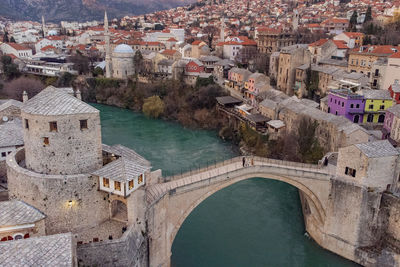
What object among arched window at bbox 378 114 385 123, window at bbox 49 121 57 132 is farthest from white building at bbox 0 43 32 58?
arched window at bbox 378 114 385 123

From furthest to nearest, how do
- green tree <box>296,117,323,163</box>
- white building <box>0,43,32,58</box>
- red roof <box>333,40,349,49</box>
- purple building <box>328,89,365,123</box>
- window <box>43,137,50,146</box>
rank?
white building <box>0,43,32,58</box>
red roof <box>333,40,349,49</box>
purple building <box>328,89,365,123</box>
green tree <box>296,117,323,163</box>
window <box>43,137,50,146</box>

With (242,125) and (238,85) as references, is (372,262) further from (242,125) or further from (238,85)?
(238,85)

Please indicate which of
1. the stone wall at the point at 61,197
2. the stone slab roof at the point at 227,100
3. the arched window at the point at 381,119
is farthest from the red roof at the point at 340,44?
the stone wall at the point at 61,197

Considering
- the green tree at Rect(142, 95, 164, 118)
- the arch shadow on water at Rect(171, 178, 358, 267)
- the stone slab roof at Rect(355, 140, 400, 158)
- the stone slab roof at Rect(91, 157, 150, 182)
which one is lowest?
the arch shadow on water at Rect(171, 178, 358, 267)

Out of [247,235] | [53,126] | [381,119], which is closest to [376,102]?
[381,119]

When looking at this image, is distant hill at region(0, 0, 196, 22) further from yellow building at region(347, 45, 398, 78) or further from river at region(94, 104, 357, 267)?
river at region(94, 104, 357, 267)
